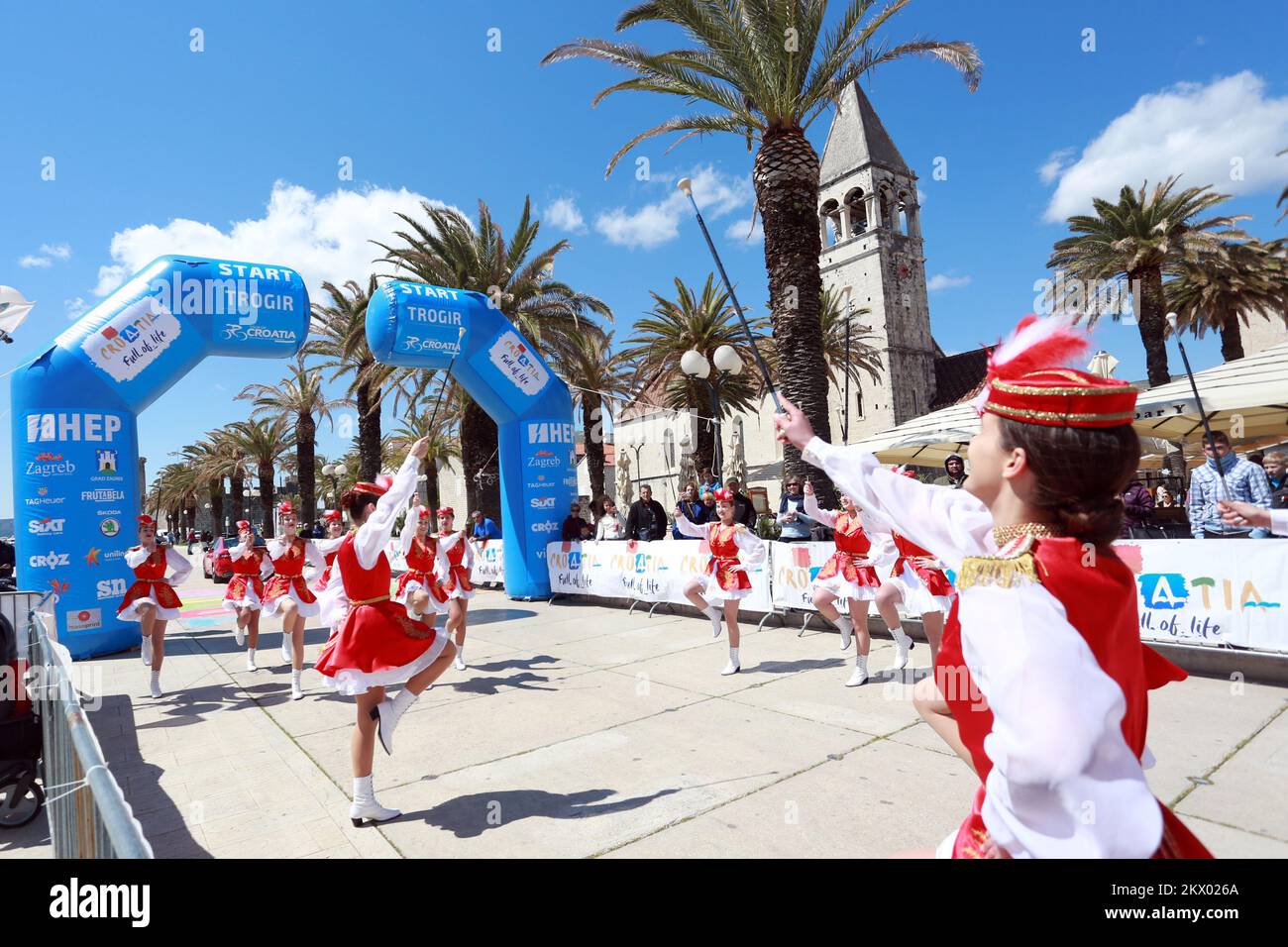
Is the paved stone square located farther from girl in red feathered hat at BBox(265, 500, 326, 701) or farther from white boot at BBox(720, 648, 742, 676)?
girl in red feathered hat at BBox(265, 500, 326, 701)

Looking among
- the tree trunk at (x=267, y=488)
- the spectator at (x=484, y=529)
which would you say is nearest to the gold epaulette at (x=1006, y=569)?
the spectator at (x=484, y=529)

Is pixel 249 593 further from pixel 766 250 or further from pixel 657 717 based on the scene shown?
pixel 766 250

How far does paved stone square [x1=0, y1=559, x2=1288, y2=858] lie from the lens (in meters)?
3.75

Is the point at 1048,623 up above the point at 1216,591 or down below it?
above

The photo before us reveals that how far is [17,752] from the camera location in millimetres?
4379

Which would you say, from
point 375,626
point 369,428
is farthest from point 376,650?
point 369,428

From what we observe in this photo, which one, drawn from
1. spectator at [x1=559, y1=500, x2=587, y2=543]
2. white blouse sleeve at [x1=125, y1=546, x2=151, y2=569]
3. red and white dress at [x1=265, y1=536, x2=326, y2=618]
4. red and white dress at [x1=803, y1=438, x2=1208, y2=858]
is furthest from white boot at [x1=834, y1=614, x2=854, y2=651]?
white blouse sleeve at [x1=125, y1=546, x2=151, y2=569]

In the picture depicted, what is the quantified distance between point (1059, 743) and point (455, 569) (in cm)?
774

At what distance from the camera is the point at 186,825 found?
166 inches

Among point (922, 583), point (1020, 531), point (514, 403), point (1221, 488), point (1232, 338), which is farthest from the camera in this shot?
point (1232, 338)

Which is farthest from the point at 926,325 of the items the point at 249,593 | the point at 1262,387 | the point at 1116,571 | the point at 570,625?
the point at 1116,571

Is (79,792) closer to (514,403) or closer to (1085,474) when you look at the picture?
(1085,474)

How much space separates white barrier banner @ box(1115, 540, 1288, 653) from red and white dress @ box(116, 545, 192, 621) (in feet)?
30.9
